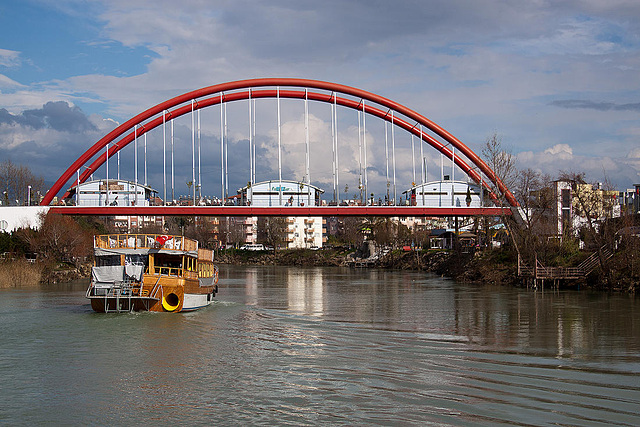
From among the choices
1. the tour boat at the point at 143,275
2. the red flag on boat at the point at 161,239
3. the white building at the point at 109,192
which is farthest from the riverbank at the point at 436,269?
the red flag on boat at the point at 161,239

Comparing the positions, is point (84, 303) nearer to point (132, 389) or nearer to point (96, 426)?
point (132, 389)

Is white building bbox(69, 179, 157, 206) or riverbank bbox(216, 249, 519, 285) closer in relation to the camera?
riverbank bbox(216, 249, 519, 285)

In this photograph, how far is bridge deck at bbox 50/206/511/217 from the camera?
2419 inches

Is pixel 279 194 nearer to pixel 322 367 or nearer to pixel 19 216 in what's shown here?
pixel 19 216

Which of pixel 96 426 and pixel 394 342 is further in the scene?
pixel 394 342

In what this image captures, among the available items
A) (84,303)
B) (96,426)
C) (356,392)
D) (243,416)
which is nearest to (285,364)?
(356,392)

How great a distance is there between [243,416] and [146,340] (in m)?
10.1

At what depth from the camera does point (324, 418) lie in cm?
1231

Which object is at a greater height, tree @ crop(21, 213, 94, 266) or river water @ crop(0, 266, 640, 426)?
tree @ crop(21, 213, 94, 266)

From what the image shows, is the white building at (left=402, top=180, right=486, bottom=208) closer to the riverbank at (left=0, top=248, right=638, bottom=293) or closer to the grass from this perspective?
the riverbank at (left=0, top=248, right=638, bottom=293)

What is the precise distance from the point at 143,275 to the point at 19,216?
131 feet

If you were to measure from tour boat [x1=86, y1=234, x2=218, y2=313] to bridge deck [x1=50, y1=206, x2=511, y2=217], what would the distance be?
101 feet

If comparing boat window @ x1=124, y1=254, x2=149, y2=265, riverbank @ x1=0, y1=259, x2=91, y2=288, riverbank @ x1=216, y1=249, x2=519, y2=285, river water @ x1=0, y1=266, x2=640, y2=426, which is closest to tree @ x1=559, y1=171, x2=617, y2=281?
riverbank @ x1=216, y1=249, x2=519, y2=285

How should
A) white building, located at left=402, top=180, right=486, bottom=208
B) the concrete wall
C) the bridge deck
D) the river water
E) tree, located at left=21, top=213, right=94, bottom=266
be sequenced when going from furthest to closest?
white building, located at left=402, top=180, right=486, bottom=208, the concrete wall, the bridge deck, tree, located at left=21, top=213, right=94, bottom=266, the river water
